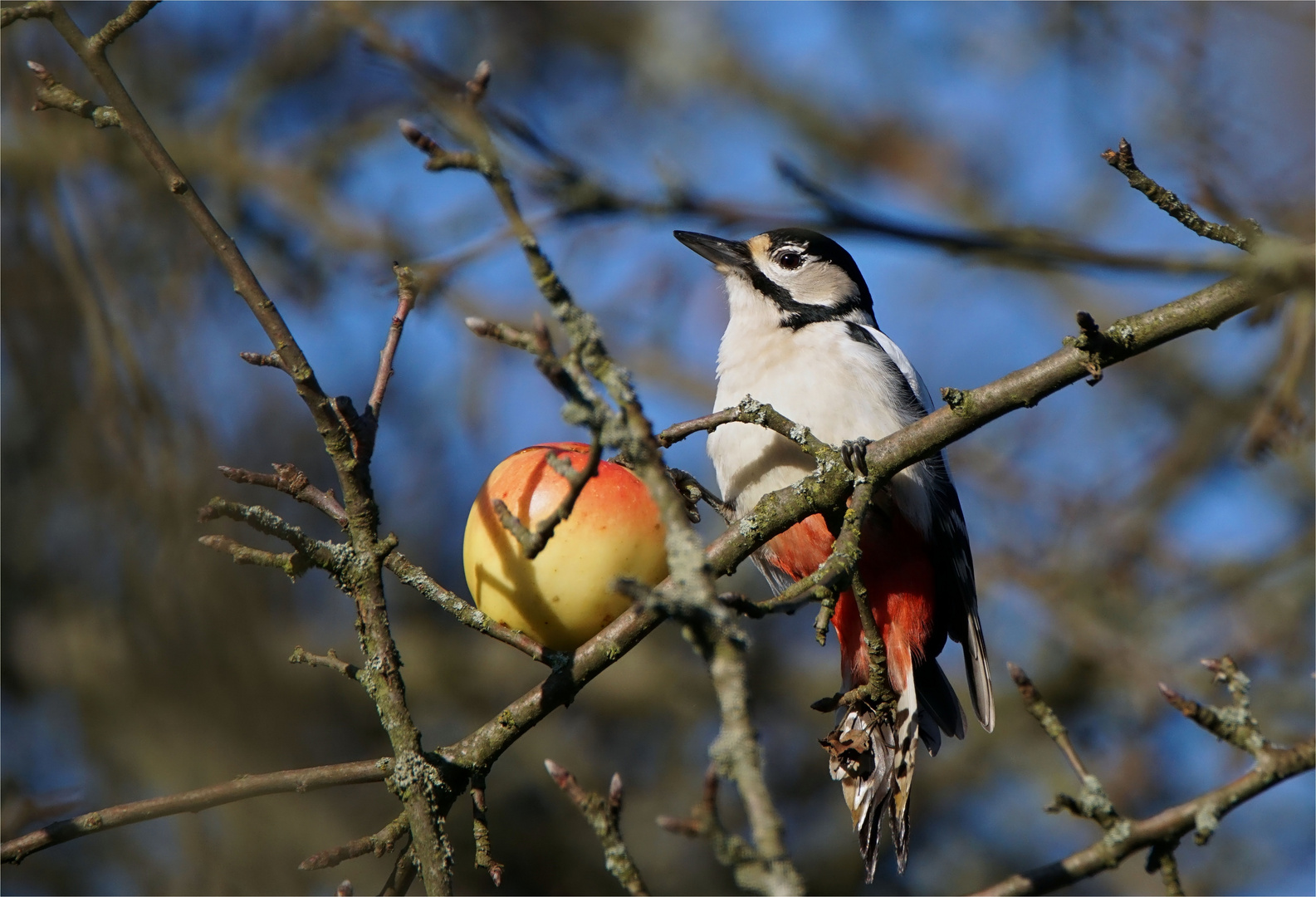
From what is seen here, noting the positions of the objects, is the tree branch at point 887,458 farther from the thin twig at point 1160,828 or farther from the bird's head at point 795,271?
the bird's head at point 795,271

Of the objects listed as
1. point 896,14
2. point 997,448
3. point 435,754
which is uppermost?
point 896,14

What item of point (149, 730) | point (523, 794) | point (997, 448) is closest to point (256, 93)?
point (149, 730)

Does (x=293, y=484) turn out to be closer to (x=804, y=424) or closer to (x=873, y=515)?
(x=804, y=424)

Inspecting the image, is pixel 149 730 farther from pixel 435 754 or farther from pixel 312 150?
pixel 435 754

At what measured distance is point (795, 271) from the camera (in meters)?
4.79

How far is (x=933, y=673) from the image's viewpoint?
157 inches

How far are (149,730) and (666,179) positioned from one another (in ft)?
17.7

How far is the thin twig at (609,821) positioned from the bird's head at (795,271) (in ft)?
9.64

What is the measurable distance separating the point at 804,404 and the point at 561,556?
4.68 ft

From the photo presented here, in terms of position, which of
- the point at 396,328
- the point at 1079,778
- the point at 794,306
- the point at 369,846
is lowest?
the point at 1079,778

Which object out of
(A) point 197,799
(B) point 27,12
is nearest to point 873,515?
(A) point 197,799

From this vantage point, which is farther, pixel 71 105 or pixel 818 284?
pixel 818 284

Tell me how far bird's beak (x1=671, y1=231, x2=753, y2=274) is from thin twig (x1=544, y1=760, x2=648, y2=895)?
10.3ft

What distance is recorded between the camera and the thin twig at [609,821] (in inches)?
66.6
